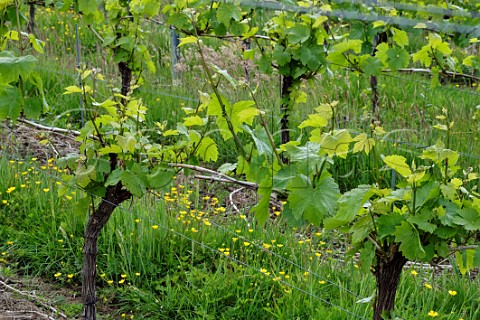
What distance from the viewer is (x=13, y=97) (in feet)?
9.67

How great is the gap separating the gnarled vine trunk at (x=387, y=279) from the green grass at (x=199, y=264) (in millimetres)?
777

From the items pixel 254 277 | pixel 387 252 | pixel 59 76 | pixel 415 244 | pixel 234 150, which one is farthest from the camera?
pixel 59 76

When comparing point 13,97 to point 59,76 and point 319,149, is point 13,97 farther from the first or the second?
point 59,76

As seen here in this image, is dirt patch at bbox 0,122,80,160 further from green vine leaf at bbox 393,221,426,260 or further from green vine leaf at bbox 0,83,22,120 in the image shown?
green vine leaf at bbox 393,221,426,260

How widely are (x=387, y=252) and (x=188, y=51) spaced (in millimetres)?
5242

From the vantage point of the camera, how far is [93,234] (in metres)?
3.14

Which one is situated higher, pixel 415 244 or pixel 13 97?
pixel 13 97

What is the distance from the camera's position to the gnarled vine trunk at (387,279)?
2441 millimetres

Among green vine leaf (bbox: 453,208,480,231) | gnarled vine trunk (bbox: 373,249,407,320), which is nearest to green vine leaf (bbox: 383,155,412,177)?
green vine leaf (bbox: 453,208,480,231)

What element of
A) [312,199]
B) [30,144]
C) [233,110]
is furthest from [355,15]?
[30,144]

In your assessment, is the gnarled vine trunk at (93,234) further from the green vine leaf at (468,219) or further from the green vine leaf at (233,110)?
the green vine leaf at (468,219)

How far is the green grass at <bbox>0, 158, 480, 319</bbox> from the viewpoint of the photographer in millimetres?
3516

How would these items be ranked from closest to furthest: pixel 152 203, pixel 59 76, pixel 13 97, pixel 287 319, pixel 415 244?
pixel 415 244, pixel 13 97, pixel 287 319, pixel 152 203, pixel 59 76

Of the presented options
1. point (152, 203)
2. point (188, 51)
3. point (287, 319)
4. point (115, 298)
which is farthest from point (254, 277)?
point (188, 51)
